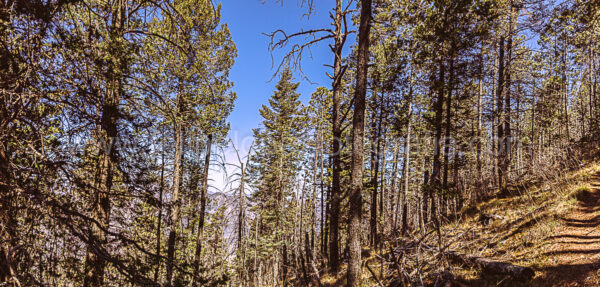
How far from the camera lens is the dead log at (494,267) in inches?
171

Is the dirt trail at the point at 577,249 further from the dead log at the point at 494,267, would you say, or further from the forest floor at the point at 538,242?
the dead log at the point at 494,267

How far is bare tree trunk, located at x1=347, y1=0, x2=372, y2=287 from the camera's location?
4.84m

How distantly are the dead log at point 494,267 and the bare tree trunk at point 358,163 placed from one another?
Answer: 96.2 inches

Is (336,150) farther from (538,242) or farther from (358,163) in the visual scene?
(538,242)

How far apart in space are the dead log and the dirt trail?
20 cm

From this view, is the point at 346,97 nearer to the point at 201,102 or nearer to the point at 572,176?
the point at 201,102

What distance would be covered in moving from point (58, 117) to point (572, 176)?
48.9 ft

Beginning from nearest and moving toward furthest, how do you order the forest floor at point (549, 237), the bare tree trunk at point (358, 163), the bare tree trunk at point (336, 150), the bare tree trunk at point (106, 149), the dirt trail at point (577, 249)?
the bare tree trunk at point (106, 149) < the dirt trail at point (577, 249) < the forest floor at point (549, 237) < the bare tree trunk at point (358, 163) < the bare tree trunk at point (336, 150)

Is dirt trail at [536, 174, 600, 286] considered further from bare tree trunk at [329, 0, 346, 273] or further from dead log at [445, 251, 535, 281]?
bare tree trunk at [329, 0, 346, 273]

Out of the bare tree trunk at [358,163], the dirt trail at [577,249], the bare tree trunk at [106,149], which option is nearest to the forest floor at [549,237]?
the dirt trail at [577,249]

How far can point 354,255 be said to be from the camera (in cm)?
484

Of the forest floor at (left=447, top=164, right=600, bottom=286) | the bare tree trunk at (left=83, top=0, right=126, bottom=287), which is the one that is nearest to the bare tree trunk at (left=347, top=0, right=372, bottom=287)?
the forest floor at (left=447, top=164, right=600, bottom=286)

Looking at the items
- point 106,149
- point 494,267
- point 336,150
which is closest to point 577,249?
point 494,267

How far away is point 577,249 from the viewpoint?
4.82m
